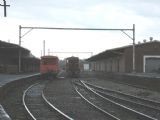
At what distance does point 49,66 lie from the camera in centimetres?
5925

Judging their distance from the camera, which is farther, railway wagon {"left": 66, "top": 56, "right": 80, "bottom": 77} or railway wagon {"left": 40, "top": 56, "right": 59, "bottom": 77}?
railway wagon {"left": 66, "top": 56, "right": 80, "bottom": 77}

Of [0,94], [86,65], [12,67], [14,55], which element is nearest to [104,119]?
[0,94]

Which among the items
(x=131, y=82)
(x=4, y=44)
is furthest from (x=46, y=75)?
(x=131, y=82)

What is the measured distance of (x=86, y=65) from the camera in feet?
594

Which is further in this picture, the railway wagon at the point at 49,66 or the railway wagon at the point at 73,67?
the railway wagon at the point at 73,67

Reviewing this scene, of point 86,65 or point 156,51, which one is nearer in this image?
point 156,51

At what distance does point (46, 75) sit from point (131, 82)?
19.5 meters

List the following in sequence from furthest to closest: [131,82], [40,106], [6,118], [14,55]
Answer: [14,55], [131,82], [40,106], [6,118]

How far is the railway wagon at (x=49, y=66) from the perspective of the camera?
2324 inches

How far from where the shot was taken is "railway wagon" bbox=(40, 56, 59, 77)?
59031mm

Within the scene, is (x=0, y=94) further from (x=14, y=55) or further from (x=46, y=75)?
(x=14, y=55)

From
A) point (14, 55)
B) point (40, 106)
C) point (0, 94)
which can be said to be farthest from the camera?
point (14, 55)

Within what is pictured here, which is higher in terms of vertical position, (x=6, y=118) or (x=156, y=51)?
(x=156, y=51)

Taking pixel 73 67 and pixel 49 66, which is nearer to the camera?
pixel 49 66
